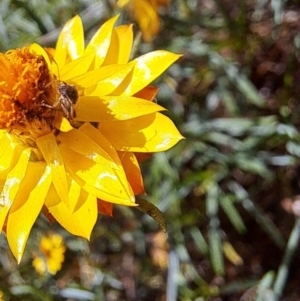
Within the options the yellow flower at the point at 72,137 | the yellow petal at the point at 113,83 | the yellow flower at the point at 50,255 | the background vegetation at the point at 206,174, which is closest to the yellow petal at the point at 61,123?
the yellow flower at the point at 72,137

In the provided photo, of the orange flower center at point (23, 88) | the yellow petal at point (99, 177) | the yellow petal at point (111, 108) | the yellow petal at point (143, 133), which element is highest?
the orange flower center at point (23, 88)

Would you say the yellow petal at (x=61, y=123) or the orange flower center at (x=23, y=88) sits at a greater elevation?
the orange flower center at (x=23, y=88)

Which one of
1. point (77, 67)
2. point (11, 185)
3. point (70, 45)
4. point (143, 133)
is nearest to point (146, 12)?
point (70, 45)

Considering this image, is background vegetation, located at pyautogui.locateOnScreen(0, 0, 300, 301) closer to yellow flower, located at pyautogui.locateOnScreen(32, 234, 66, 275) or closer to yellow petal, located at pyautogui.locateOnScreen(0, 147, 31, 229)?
yellow flower, located at pyautogui.locateOnScreen(32, 234, 66, 275)

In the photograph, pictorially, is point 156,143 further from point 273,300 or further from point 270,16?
point 270,16

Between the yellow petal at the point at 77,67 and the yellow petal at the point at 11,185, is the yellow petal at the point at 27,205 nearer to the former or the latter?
the yellow petal at the point at 11,185

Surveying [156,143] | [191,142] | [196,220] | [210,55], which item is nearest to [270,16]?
[210,55]

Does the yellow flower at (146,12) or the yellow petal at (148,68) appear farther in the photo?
the yellow flower at (146,12)
